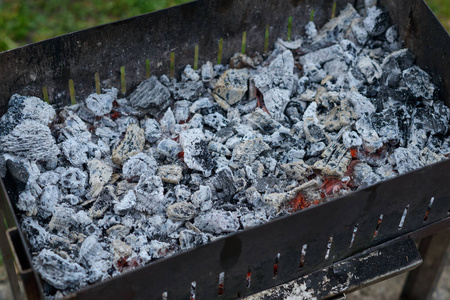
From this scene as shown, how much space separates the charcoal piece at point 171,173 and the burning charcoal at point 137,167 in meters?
0.03

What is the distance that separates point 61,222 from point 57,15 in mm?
2299

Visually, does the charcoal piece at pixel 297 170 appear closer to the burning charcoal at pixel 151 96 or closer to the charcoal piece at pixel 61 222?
the burning charcoal at pixel 151 96

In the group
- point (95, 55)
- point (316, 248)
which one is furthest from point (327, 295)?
point (95, 55)

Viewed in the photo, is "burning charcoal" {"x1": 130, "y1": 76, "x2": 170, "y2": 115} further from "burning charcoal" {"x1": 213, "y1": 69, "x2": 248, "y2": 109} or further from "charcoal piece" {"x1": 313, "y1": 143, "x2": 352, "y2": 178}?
"charcoal piece" {"x1": 313, "y1": 143, "x2": 352, "y2": 178}

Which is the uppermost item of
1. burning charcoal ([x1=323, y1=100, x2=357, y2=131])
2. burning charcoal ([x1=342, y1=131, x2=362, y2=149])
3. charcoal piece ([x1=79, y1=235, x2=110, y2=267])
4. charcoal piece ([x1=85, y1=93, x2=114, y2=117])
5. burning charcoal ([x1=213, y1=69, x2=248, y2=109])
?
charcoal piece ([x1=85, y1=93, x2=114, y2=117])

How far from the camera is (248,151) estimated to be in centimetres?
209

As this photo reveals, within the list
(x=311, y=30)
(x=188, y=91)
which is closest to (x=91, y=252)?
(x=188, y=91)

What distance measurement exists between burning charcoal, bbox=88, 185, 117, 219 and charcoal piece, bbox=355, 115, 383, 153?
0.88 metres

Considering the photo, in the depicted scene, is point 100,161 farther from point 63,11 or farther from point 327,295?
point 63,11

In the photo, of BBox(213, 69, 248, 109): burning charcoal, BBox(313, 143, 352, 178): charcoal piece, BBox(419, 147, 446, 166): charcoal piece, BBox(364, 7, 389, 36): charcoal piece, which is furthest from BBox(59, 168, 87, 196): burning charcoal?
BBox(364, 7, 389, 36): charcoal piece

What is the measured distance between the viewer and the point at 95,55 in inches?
87.2

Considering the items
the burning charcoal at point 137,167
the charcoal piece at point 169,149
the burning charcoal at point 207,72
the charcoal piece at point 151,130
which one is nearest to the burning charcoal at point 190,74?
the burning charcoal at point 207,72

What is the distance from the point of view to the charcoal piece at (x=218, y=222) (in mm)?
1853

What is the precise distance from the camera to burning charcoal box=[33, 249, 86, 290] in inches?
65.2
